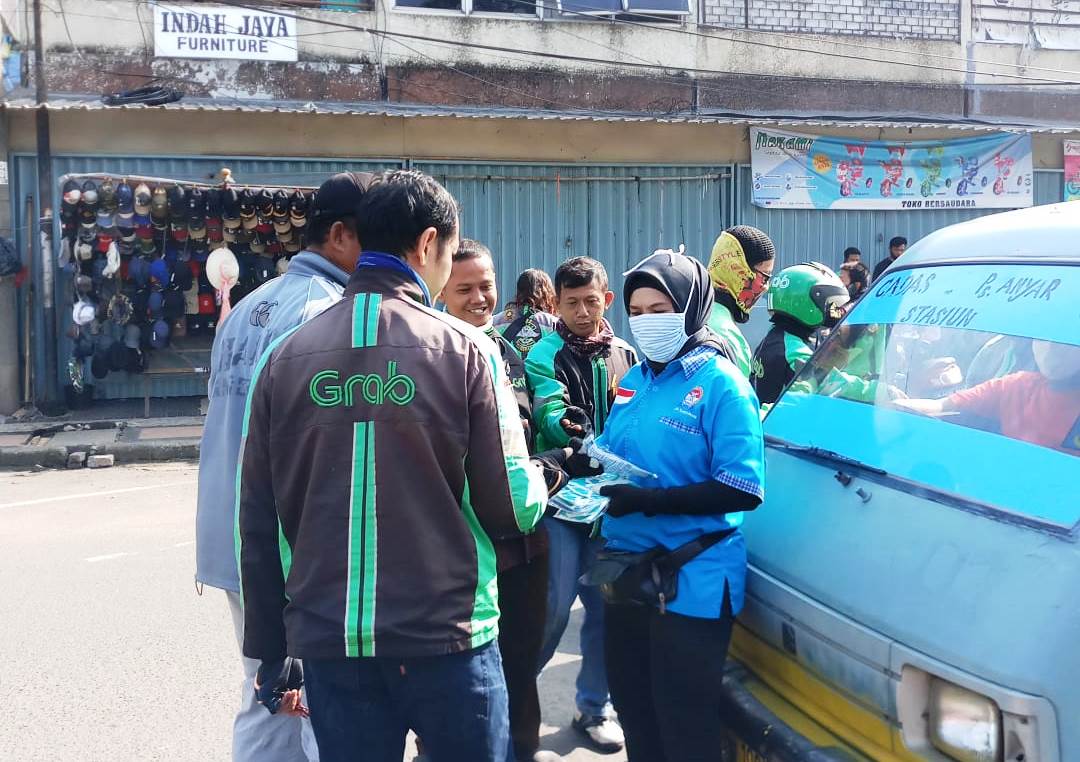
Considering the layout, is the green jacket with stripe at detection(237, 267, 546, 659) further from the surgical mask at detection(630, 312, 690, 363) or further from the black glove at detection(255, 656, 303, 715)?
the surgical mask at detection(630, 312, 690, 363)

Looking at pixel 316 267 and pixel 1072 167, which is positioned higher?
pixel 1072 167

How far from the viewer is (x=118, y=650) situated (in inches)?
182

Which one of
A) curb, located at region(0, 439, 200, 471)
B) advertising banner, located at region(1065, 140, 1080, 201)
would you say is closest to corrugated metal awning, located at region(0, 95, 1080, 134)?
advertising banner, located at region(1065, 140, 1080, 201)

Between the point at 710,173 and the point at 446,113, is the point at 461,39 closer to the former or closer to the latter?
the point at 446,113

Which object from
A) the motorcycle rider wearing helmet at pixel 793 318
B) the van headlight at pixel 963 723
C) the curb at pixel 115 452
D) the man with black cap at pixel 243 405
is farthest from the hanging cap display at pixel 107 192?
the van headlight at pixel 963 723

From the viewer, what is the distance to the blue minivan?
1.95 meters

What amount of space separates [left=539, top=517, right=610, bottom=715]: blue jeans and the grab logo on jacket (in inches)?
59.2

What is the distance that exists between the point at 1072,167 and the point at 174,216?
12.1 metres

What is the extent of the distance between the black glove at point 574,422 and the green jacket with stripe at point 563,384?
14 millimetres

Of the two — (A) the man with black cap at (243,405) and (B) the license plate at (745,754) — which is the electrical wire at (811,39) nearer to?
(A) the man with black cap at (243,405)

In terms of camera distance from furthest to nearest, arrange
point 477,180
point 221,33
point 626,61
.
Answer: point 626,61 → point 477,180 → point 221,33

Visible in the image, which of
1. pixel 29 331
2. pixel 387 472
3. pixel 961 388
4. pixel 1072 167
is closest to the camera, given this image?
pixel 387 472

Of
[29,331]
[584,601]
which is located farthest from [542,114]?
[584,601]

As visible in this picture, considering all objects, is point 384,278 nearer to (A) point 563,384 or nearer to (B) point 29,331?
(A) point 563,384
